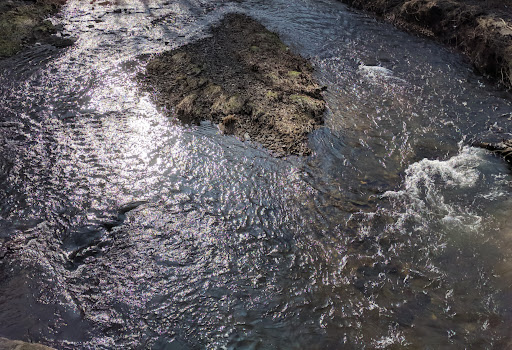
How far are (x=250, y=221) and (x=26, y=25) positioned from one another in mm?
11539

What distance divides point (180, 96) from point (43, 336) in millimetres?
6200

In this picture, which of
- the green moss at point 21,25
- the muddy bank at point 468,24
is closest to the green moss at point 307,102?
the muddy bank at point 468,24

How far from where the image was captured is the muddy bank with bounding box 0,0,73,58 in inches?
411

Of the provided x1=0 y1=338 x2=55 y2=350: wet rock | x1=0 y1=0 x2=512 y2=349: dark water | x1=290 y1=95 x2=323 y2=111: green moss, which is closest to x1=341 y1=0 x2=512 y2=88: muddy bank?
x1=0 y1=0 x2=512 y2=349: dark water

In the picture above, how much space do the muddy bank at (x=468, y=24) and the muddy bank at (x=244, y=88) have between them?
5.58 meters

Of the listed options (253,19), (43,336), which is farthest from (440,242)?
(253,19)

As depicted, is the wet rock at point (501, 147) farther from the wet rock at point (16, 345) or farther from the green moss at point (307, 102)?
the wet rock at point (16, 345)

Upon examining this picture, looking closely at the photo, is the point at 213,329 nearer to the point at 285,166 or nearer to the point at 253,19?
the point at 285,166

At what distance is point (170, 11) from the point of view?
513 inches

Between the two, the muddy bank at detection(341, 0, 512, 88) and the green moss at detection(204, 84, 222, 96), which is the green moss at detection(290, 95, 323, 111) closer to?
the green moss at detection(204, 84, 222, 96)

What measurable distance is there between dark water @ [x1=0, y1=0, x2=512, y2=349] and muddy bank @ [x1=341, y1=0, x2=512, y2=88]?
1088 millimetres

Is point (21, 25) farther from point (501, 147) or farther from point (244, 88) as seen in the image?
point (501, 147)

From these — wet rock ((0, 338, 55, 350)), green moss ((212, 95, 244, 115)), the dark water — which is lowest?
wet rock ((0, 338, 55, 350))

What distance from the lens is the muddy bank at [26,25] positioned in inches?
411
